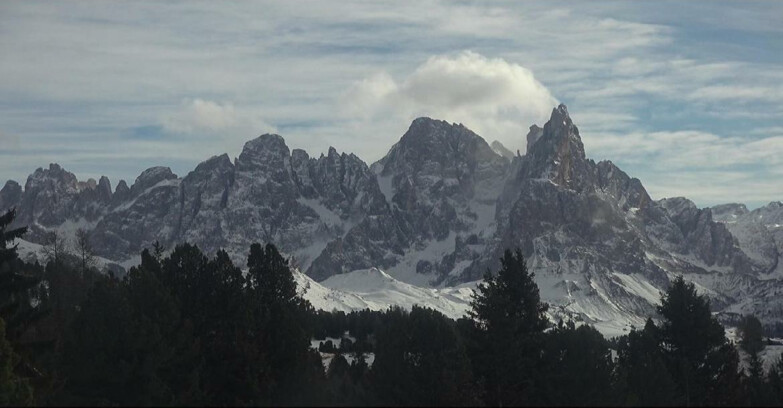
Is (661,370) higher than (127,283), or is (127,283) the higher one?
(127,283)

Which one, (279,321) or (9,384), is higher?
(279,321)

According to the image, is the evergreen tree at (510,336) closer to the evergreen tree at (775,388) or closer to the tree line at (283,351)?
the tree line at (283,351)

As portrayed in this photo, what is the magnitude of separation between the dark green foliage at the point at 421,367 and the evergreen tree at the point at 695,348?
65.8 ft

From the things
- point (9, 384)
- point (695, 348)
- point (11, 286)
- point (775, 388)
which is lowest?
point (9, 384)

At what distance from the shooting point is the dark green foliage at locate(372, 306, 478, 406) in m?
66.5

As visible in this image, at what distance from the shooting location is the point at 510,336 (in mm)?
74750

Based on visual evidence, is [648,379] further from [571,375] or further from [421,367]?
[421,367]

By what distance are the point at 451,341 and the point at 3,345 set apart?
28238 millimetres

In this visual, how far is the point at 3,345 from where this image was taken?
57938 mm

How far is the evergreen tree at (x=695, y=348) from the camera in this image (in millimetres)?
80938

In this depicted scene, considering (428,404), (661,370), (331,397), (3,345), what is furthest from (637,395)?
(3,345)

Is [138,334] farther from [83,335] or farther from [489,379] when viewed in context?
[489,379]

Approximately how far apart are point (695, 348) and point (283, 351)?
31.8 m

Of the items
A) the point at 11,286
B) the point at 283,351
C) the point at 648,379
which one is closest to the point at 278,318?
the point at 283,351
